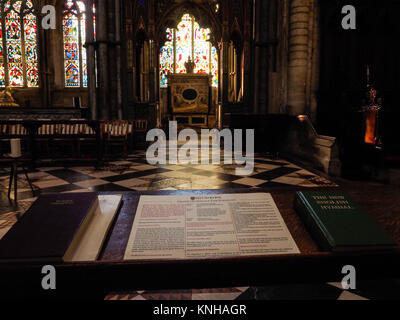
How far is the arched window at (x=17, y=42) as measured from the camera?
17.3m

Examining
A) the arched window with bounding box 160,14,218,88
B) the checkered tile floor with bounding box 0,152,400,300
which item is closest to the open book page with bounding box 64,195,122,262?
the checkered tile floor with bounding box 0,152,400,300

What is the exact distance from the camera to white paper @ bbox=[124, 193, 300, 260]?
1.04m

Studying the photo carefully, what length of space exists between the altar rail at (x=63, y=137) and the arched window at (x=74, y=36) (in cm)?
1098


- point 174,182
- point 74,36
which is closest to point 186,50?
point 74,36

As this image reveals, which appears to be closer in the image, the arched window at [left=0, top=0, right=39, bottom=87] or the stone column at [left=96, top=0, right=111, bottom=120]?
the stone column at [left=96, top=0, right=111, bottom=120]

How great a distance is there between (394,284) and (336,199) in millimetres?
1517

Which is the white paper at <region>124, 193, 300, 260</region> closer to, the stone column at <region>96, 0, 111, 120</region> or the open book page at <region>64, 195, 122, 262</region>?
the open book page at <region>64, 195, 122, 262</region>

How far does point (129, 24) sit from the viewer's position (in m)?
13.4

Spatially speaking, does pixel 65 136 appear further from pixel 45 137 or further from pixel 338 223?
pixel 338 223

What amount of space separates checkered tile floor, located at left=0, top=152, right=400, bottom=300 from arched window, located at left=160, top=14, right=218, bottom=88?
11.6 m

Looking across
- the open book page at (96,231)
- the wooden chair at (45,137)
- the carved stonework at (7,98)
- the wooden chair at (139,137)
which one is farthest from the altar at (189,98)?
the open book page at (96,231)

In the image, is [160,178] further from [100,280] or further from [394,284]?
[100,280]

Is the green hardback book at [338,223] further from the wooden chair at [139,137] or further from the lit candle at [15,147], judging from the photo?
the wooden chair at [139,137]

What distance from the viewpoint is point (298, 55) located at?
27.9 feet
